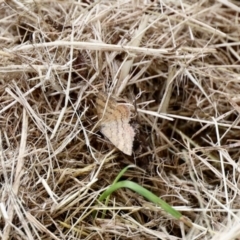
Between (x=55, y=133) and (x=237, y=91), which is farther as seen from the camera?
(x=237, y=91)

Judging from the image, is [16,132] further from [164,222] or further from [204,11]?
[204,11]

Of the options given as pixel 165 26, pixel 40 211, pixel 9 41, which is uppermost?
pixel 165 26

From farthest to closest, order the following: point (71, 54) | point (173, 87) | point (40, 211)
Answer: point (173, 87) → point (71, 54) → point (40, 211)

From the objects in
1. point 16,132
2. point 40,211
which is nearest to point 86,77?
point 16,132
